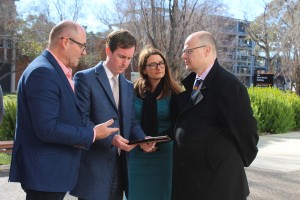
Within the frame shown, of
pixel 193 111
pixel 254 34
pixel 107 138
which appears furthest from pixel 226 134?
pixel 254 34

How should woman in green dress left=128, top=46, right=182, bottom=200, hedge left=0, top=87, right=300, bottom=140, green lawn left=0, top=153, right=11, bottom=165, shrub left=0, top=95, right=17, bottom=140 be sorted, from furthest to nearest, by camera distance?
hedge left=0, top=87, right=300, bottom=140
shrub left=0, top=95, right=17, bottom=140
green lawn left=0, top=153, right=11, bottom=165
woman in green dress left=128, top=46, right=182, bottom=200

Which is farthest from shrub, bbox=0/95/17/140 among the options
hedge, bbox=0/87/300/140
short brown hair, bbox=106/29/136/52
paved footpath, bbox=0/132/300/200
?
short brown hair, bbox=106/29/136/52

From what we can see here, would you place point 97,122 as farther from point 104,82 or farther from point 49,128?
point 49,128

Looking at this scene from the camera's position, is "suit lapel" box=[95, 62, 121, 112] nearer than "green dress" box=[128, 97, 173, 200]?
Yes

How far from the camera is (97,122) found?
319cm

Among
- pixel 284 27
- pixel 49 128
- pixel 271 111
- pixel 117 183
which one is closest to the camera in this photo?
pixel 49 128

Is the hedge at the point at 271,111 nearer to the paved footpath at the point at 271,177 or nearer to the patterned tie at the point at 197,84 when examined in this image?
the paved footpath at the point at 271,177

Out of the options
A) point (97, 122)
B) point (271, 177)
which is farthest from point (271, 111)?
point (97, 122)

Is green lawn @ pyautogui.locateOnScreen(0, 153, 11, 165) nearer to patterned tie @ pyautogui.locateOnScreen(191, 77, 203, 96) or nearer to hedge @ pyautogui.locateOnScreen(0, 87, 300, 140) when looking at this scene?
hedge @ pyautogui.locateOnScreen(0, 87, 300, 140)

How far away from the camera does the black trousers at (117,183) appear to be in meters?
3.33

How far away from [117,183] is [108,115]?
57cm

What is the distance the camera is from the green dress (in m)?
4.09

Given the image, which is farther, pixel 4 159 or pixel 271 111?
pixel 271 111

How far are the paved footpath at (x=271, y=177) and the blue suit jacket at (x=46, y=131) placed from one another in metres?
3.33
